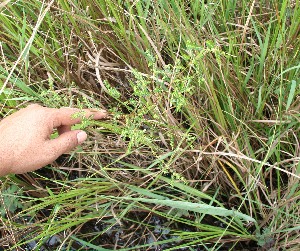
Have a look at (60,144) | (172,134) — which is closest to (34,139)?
(60,144)

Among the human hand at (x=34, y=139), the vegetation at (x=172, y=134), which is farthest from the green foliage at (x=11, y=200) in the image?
the human hand at (x=34, y=139)

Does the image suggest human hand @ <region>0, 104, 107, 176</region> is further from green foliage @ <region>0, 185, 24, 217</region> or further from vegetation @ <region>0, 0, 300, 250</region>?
green foliage @ <region>0, 185, 24, 217</region>

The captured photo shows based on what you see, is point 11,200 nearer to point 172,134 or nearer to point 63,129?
point 63,129

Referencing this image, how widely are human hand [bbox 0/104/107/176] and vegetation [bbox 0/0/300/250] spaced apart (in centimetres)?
6

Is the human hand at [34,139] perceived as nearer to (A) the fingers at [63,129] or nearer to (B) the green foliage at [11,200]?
(A) the fingers at [63,129]

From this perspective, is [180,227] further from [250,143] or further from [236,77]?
[236,77]

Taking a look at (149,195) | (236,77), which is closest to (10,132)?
(149,195)

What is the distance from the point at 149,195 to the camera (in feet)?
3.87

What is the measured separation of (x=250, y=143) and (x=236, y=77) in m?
0.23

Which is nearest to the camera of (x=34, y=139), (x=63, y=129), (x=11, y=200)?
(x=34, y=139)

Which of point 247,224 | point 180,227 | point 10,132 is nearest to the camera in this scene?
point 10,132

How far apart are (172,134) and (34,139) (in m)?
0.39

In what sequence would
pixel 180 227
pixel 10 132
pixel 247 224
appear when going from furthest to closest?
pixel 180 227
pixel 247 224
pixel 10 132

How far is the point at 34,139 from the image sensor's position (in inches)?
42.7
